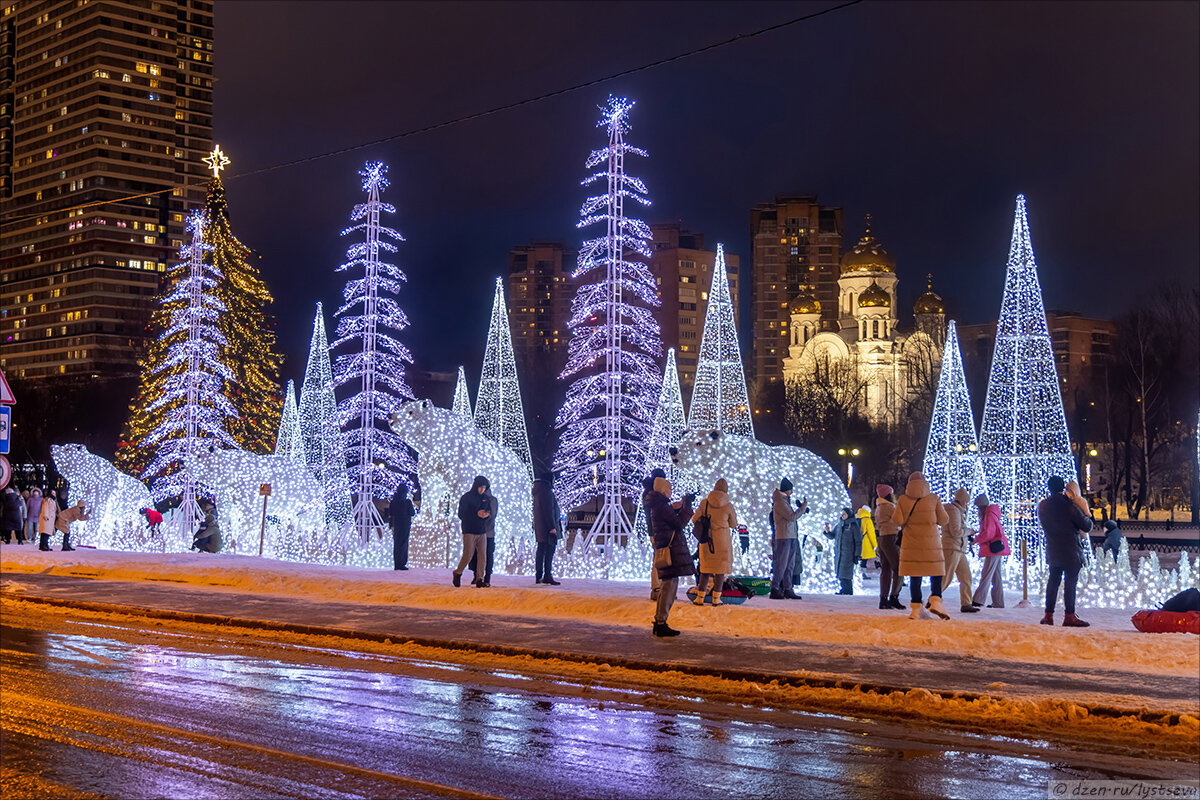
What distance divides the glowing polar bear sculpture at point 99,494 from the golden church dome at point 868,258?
77.9 m

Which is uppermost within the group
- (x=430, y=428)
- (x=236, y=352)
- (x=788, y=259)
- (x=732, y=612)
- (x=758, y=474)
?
(x=788, y=259)

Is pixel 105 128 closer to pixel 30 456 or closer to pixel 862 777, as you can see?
pixel 30 456

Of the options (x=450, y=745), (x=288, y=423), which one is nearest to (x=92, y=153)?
(x=288, y=423)

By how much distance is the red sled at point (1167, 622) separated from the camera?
44.0ft

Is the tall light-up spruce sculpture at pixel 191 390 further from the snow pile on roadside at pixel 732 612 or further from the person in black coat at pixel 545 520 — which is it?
the person in black coat at pixel 545 520

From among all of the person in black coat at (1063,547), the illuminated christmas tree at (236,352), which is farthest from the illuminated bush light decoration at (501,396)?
the person in black coat at (1063,547)

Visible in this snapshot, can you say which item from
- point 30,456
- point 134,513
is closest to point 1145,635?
point 134,513

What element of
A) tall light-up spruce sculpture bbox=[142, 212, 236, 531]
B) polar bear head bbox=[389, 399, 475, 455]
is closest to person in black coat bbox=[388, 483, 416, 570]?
polar bear head bbox=[389, 399, 475, 455]

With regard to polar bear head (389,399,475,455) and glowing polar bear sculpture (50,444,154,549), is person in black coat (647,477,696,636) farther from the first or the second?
glowing polar bear sculpture (50,444,154,549)

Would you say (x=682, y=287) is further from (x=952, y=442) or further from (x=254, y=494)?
(x=254, y=494)

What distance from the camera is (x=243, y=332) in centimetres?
5156

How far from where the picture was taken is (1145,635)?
12.9 metres

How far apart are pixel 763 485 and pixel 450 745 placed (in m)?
13.4

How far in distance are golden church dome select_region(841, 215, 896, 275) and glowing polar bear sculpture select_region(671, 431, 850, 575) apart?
8296cm
